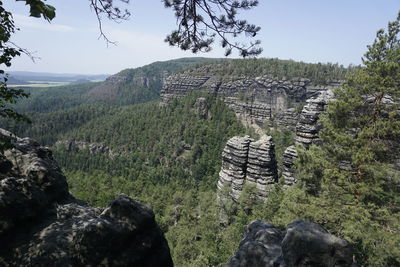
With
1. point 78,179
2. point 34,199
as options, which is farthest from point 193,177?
point 34,199

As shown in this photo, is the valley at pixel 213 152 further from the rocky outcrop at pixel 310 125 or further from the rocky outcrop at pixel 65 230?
the rocky outcrop at pixel 65 230

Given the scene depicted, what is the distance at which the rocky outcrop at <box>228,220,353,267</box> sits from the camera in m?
5.66

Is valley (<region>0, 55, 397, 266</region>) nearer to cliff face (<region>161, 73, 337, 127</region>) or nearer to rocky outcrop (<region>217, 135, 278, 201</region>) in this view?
rocky outcrop (<region>217, 135, 278, 201</region>)

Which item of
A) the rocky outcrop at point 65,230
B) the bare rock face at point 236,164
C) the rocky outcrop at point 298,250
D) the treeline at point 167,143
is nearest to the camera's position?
the rocky outcrop at point 298,250

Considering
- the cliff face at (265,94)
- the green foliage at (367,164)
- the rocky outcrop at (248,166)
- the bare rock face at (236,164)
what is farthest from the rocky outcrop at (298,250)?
the cliff face at (265,94)

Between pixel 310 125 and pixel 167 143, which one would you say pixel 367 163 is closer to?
pixel 310 125

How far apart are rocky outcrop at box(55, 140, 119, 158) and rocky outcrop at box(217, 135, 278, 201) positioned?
269 feet

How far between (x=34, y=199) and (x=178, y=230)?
33.4 m

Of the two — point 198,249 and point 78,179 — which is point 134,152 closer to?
point 78,179

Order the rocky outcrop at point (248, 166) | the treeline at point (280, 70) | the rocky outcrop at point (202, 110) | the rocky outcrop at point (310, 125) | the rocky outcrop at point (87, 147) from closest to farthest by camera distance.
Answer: the rocky outcrop at point (310, 125) < the rocky outcrop at point (248, 166) < the treeline at point (280, 70) < the rocky outcrop at point (202, 110) < the rocky outcrop at point (87, 147)

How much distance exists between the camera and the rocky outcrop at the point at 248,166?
1556 inches

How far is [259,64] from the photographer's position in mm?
140625

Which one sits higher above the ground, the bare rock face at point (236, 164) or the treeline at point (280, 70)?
the treeline at point (280, 70)

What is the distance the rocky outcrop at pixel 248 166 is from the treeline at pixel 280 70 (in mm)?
68108
